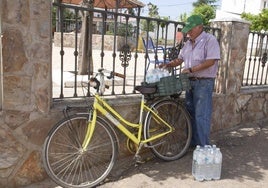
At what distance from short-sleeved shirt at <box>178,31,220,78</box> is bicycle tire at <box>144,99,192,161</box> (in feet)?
1.85

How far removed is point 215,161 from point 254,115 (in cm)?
276

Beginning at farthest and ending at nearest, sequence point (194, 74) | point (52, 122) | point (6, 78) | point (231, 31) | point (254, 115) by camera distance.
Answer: point (254, 115), point (231, 31), point (194, 74), point (52, 122), point (6, 78)

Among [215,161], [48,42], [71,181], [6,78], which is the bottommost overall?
[71,181]

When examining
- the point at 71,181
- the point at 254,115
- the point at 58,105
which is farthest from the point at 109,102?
the point at 254,115

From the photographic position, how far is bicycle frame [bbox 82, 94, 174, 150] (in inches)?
146

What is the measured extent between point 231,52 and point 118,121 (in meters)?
2.53

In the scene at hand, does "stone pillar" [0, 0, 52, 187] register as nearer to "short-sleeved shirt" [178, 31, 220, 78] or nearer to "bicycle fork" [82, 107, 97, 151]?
"bicycle fork" [82, 107, 97, 151]

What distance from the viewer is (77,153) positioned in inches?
151

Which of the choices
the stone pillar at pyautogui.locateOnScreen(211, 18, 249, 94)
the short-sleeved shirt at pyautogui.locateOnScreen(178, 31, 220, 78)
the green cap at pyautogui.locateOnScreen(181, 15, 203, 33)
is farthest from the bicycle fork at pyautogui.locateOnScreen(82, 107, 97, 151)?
the stone pillar at pyautogui.locateOnScreen(211, 18, 249, 94)

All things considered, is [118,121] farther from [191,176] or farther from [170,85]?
[191,176]

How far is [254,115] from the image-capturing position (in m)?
6.36

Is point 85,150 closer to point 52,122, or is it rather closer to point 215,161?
point 52,122

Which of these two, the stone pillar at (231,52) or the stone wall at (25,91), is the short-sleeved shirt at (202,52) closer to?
the stone pillar at (231,52)

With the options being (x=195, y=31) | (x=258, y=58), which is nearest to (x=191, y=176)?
(x=195, y=31)
